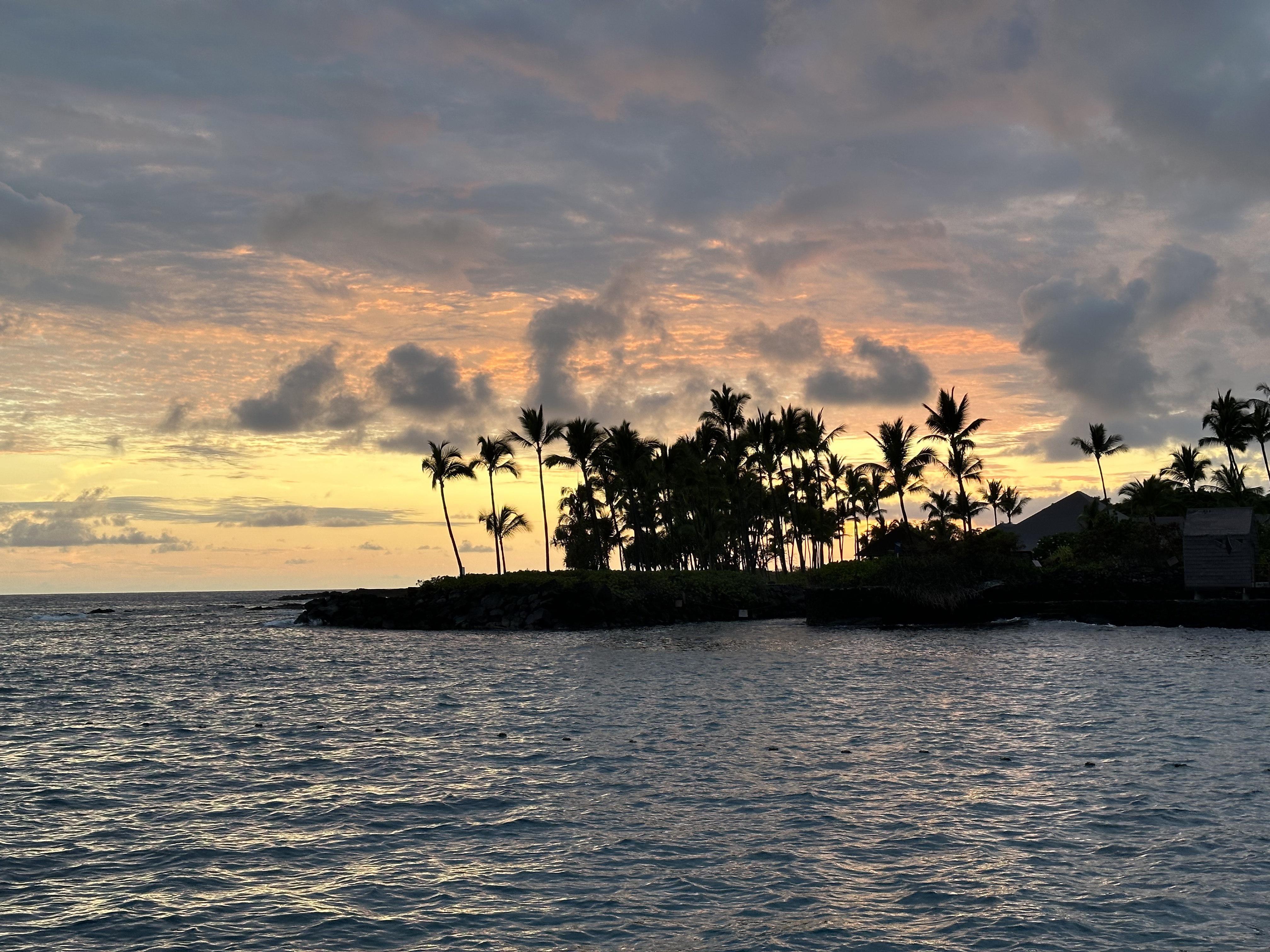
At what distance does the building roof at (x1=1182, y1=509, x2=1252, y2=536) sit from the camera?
52.0 meters

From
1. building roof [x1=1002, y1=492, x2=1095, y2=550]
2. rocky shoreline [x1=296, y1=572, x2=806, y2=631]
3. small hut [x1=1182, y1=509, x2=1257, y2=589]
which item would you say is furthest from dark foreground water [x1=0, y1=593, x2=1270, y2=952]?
building roof [x1=1002, y1=492, x2=1095, y2=550]

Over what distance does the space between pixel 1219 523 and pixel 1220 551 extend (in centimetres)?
161

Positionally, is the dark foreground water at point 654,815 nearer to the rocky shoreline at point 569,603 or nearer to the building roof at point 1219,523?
the building roof at point 1219,523

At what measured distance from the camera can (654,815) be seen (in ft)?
44.0

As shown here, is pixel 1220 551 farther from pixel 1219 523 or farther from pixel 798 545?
pixel 798 545

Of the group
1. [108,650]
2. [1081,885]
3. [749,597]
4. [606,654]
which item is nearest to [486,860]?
[1081,885]

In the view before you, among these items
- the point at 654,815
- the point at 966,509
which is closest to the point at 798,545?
the point at 966,509

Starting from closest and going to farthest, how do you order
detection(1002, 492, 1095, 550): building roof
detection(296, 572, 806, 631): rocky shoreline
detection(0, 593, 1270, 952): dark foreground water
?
detection(0, 593, 1270, 952): dark foreground water → detection(296, 572, 806, 631): rocky shoreline → detection(1002, 492, 1095, 550): building roof

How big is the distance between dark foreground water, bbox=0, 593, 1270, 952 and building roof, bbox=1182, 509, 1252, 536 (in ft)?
80.0

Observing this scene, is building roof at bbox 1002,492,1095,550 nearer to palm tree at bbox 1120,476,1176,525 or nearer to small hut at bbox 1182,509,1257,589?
palm tree at bbox 1120,476,1176,525

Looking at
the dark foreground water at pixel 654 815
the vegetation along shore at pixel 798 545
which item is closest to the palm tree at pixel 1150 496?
the vegetation along shore at pixel 798 545

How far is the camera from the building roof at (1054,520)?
8956 cm

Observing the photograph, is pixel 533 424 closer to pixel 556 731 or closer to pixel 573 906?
pixel 556 731

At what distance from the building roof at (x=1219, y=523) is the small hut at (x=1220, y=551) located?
0.02m
